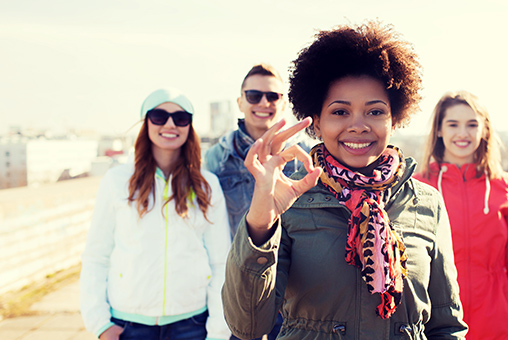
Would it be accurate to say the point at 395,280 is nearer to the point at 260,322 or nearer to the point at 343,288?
the point at 343,288

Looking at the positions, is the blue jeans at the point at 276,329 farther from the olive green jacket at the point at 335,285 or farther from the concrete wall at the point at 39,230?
the concrete wall at the point at 39,230

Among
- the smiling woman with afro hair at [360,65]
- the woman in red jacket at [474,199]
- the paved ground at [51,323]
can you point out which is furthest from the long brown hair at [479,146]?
the paved ground at [51,323]

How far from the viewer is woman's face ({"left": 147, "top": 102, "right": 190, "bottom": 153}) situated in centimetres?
264

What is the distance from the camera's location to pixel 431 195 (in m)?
1.71

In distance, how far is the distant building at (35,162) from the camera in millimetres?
46406

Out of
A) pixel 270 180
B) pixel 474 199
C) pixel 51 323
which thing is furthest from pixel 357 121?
pixel 51 323

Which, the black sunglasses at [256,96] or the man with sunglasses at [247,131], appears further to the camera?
the black sunglasses at [256,96]

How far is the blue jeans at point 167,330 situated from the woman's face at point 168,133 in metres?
1.07

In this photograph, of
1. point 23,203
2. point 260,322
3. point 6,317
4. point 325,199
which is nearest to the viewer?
point 260,322

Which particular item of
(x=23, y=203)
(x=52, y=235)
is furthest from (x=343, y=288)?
(x=52, y=235)

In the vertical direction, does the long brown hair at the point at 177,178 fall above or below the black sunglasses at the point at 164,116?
below

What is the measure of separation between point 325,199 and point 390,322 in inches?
19.7

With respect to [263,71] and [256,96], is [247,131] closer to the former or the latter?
[256,96]

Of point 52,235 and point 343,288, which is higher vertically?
point 343,288
